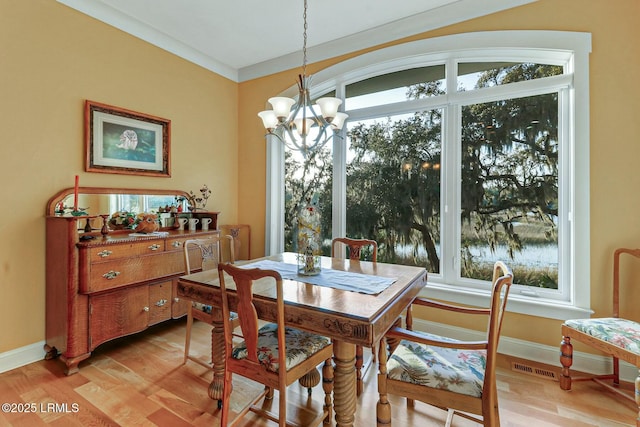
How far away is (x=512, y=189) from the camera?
262cm

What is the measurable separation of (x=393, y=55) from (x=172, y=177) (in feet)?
8.88

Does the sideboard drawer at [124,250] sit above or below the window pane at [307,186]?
below

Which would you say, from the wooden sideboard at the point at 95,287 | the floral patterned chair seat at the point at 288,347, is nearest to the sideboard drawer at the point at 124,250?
the wooden sideboard at the point at 95,287

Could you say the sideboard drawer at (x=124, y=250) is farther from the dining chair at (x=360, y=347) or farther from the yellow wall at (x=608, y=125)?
the yellow wall at (x=608, y=125)

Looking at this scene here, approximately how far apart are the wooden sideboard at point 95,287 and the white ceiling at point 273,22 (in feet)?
6.60

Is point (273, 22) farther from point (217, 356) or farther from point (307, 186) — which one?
point (217, 356)

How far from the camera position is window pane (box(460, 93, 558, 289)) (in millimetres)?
2496

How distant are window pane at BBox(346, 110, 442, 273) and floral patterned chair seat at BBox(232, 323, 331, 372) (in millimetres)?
1667

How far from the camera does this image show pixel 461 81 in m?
2.81

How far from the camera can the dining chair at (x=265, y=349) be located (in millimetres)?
1384

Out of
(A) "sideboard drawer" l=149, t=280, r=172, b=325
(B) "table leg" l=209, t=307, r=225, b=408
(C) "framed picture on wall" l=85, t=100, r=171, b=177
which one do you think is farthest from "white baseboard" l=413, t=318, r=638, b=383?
(C) "framed picture on wall" l=85, t=100, r=171, b=177

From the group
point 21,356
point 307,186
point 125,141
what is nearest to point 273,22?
point 307,186

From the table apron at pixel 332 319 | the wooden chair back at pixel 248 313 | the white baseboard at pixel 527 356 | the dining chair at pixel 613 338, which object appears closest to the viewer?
the table apron at pixel 332 319

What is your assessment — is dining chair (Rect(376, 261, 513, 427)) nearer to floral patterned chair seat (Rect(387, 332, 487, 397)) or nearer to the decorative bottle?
floral patterned chair seat (Rect(387, 332, 487, 397))
